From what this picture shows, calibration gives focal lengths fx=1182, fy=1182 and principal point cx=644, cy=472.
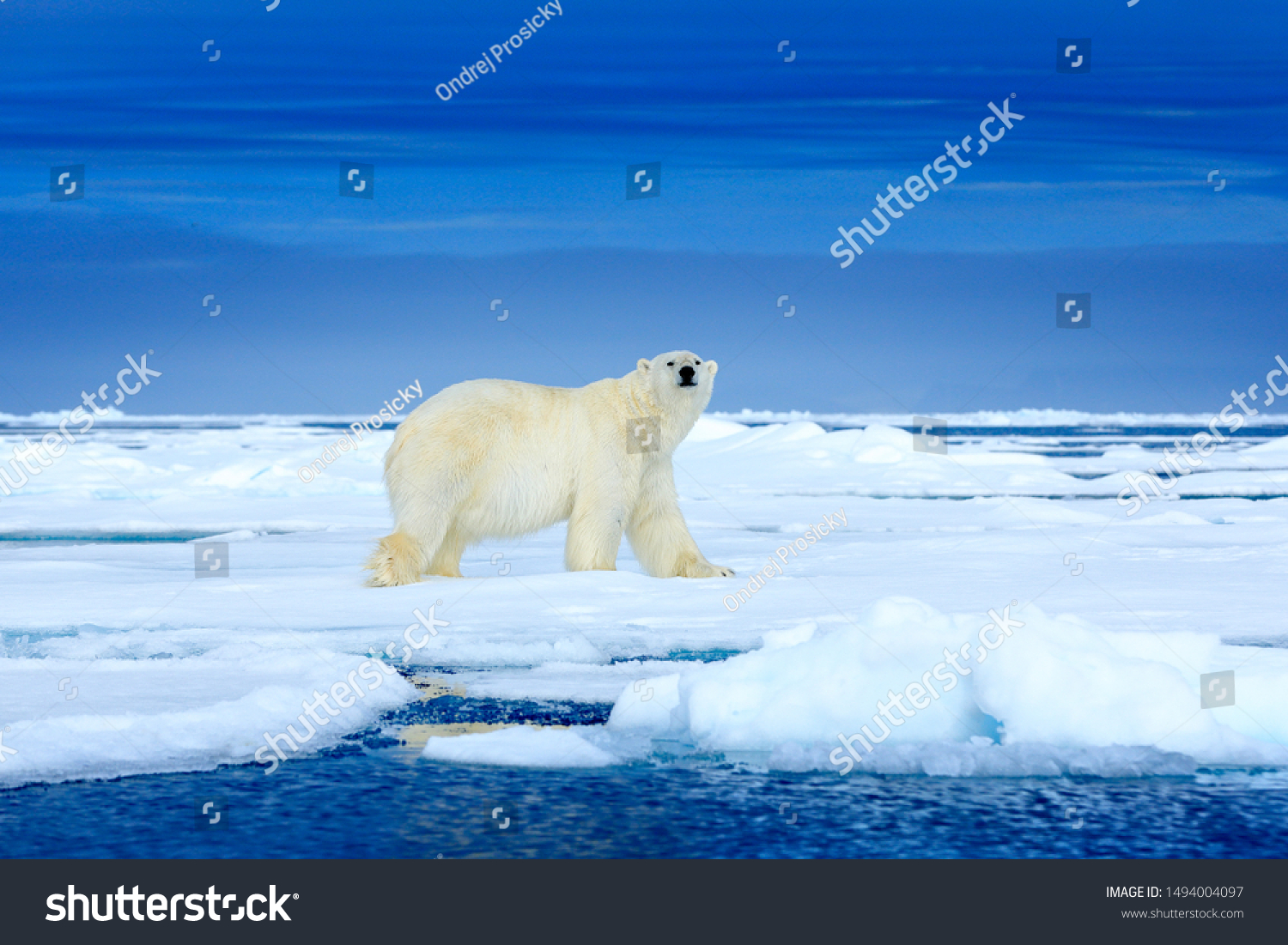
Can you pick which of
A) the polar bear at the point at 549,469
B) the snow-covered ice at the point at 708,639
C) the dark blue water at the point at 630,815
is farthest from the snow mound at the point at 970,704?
the polar bear at the point at 549,469

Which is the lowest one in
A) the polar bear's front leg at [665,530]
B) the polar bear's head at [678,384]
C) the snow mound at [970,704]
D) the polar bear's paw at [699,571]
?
the snow mound at [970,704]

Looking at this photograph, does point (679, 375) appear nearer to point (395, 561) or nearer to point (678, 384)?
point (678, 384)

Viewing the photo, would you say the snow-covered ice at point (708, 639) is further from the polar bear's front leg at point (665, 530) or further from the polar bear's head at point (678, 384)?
the polar bear's head at point (678, 384)

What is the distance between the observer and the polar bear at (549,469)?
7328 mm

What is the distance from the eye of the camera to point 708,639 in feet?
19.5

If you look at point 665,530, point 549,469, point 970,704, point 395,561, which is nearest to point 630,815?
point 970,704

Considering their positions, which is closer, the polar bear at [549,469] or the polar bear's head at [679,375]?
the polar bear at [549,469]

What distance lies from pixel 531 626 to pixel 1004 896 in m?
3.55

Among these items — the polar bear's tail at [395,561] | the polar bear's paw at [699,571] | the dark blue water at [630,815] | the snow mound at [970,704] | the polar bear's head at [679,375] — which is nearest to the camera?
the dark blue water at [630,815]

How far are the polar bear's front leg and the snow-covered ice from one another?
41 centimetres

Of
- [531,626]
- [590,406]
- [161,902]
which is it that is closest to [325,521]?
[590,406]

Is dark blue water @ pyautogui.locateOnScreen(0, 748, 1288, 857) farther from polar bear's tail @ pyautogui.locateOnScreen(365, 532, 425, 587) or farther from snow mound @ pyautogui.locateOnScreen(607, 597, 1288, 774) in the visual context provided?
polar bear's tail @ pyautogui.locateOnScreen(365, 532, 425, 587)

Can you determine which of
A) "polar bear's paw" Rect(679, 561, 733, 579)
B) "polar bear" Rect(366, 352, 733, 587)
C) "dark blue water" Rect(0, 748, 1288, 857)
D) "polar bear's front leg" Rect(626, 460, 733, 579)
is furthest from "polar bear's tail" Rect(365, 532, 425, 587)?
"dark blue water" Rect(0, 748, 1288, 857)

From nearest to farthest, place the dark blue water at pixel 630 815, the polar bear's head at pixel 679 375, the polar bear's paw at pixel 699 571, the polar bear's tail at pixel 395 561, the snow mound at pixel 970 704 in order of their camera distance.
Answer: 1. the dark blue water at pixel 630 815
2. the snow mound at pixel 970 704
3. the polar bear's tail at pixel 395 561
4. the polar bear's head at pixel 679 375
5. the polar bear's paw at pixel 699 571
